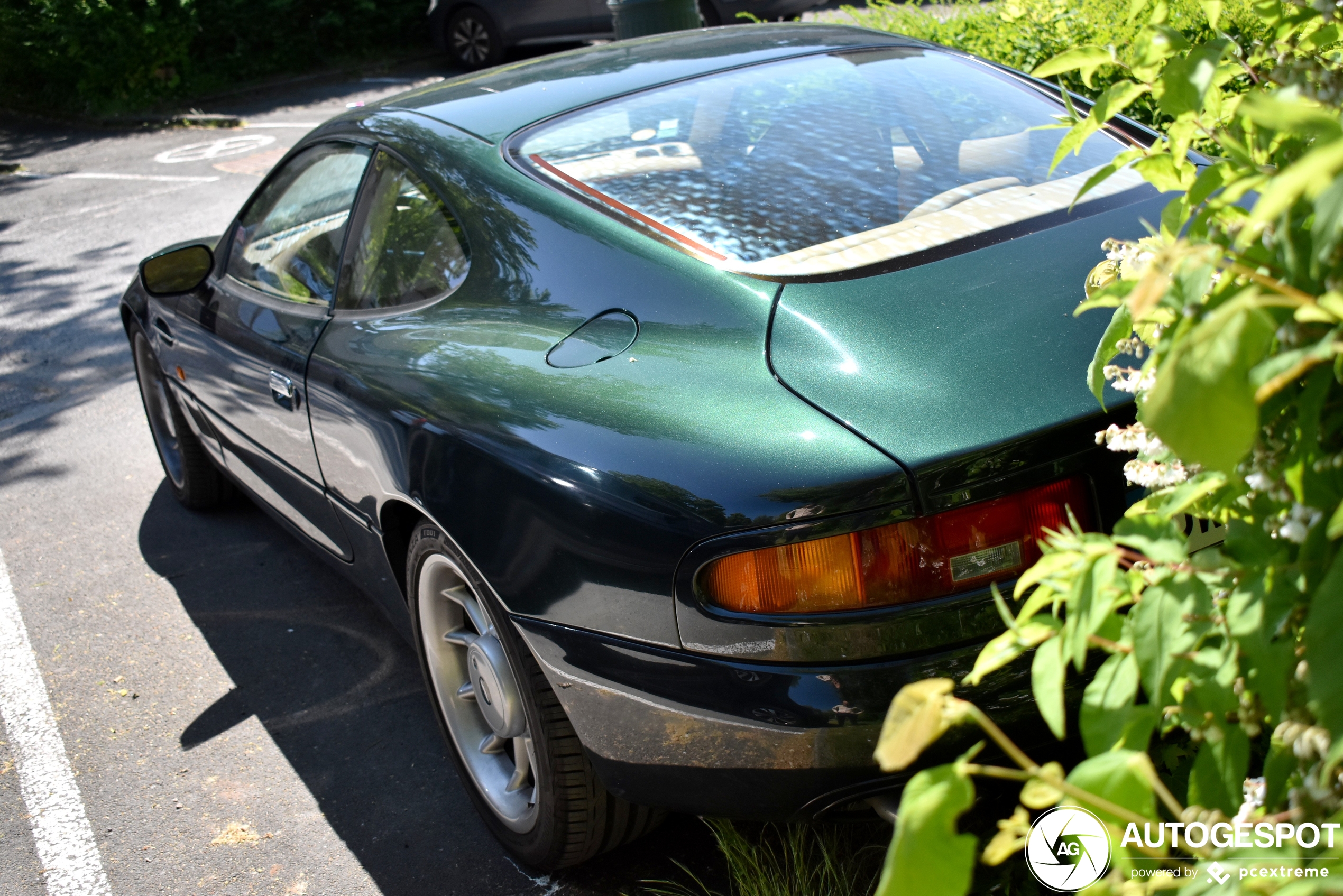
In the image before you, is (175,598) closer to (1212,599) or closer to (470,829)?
(470,829)

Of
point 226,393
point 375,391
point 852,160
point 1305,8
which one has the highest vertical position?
point 1305,8

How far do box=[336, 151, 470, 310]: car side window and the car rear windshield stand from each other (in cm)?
28

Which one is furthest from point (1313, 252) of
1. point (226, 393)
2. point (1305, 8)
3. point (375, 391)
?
point (226, 393)

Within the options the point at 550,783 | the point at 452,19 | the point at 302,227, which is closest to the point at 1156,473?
the point at 550,783

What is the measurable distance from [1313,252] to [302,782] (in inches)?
111

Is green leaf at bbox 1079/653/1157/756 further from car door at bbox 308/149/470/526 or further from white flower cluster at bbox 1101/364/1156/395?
car door at bbox 308/149/470/526

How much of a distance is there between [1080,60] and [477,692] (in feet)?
6.24

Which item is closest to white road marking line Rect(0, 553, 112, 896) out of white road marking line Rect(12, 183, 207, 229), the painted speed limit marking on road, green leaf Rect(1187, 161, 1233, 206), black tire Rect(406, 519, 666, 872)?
black tire Rect(406, 519, 666, 872)

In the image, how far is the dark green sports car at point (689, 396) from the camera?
180 cm

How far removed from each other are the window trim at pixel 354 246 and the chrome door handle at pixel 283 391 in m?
0.24

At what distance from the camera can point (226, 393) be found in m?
3.61

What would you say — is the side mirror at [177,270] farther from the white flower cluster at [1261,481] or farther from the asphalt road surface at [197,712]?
the white flower cluster at [1261,481]

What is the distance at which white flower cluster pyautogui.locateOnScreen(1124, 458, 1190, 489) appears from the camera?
1.28 m

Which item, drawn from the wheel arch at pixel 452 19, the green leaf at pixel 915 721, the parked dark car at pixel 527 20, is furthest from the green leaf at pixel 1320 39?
the wheel arch at pixel 452 19
